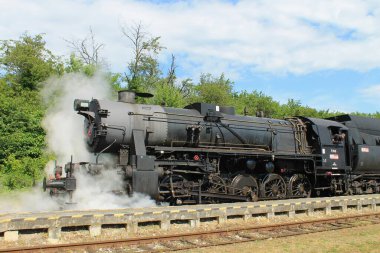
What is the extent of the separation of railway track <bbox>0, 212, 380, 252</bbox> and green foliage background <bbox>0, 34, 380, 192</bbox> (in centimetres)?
525

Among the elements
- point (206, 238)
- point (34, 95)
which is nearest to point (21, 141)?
point (34, 95)

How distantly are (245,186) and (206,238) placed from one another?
187 inches

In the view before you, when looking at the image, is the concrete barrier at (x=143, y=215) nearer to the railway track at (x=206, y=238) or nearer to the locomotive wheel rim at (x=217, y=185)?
the railway track at (x=206, y=238)

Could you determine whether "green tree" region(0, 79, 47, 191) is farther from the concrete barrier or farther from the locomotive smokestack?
the concrete barrier

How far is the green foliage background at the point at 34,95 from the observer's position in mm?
22359

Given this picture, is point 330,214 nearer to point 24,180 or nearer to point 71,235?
point 71,235

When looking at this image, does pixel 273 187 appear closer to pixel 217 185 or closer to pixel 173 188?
pixel 217 185

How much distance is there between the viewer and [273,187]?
15.2 metres

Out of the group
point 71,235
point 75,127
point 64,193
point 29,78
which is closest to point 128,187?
point 64,193

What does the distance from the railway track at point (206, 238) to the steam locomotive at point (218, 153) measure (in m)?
2.16

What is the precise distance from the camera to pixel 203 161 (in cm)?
1314

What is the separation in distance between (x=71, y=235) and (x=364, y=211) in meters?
11.2

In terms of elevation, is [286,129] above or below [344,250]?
above

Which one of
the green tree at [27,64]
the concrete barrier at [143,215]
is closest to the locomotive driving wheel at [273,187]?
the concrete barrier at [143,215]
